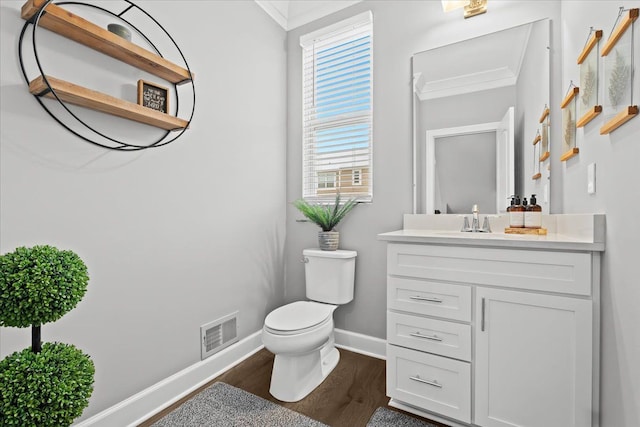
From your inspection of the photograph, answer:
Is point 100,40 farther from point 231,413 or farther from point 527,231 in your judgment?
point 527,231

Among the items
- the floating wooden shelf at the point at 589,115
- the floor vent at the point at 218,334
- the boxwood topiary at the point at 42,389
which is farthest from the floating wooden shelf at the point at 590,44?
the floor vent at the point at 218,334

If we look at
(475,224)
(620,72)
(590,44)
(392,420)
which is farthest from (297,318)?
(590,44)

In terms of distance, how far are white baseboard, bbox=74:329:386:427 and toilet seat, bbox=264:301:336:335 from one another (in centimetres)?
51

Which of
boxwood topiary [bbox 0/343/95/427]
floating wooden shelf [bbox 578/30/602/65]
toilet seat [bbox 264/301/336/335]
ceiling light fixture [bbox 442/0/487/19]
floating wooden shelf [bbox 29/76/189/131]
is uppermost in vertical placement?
ceiling light fixture [bbox 442/0/487/19]

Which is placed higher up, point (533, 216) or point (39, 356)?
point (533, 216)

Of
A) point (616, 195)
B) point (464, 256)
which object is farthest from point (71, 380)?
point (616, 195)

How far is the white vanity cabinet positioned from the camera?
1216 millimetres

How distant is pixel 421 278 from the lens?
1.54 meters

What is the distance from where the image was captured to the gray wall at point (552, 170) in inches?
39.4

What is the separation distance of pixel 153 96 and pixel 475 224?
6.35ft

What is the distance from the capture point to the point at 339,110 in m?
2.41

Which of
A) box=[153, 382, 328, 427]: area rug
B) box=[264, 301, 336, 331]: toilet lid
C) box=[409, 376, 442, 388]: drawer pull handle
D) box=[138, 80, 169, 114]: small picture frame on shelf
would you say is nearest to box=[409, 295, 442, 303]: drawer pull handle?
box=[409, 376, 442, 388]: drawer pull handle

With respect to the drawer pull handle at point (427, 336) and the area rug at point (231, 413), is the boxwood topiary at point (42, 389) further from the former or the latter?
the drawer pull handle at point (427, 336)

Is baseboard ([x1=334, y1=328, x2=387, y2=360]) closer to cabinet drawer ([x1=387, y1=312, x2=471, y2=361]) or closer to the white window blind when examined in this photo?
cabinet drawer ([x1=387, y1=312, x2=471, y2=361])
